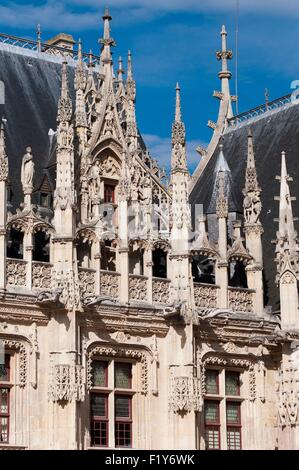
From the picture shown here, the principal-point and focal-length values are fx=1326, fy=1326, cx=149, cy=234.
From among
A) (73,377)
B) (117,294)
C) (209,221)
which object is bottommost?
(73,377)

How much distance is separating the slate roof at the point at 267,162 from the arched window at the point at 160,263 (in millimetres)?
Answer: 2871

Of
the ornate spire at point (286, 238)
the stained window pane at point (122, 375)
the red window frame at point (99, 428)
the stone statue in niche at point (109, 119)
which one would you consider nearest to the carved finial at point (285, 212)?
the ornate spire at point (286, 238)

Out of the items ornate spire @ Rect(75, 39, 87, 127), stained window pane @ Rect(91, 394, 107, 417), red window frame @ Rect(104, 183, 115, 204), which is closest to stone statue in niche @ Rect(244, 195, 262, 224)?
red window frame @ Rect(104, 183, 115, 204)

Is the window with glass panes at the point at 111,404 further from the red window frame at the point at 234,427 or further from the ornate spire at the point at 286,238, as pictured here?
the ornate spire at the point at 286,238

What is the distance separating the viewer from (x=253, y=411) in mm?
33469

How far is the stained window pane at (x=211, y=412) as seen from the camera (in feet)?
108

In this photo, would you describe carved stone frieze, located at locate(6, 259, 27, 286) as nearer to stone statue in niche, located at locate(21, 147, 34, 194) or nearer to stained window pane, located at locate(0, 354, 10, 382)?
stained window pane, located at locate(0, 354, 10, 382)

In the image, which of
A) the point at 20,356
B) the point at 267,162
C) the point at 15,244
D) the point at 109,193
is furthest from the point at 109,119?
the point at 20,356

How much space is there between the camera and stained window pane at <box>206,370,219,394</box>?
33062mm

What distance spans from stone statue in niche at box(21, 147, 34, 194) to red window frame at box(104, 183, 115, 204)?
2.52 meters

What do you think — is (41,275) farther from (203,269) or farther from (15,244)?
(203,269)

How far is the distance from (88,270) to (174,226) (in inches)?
107
